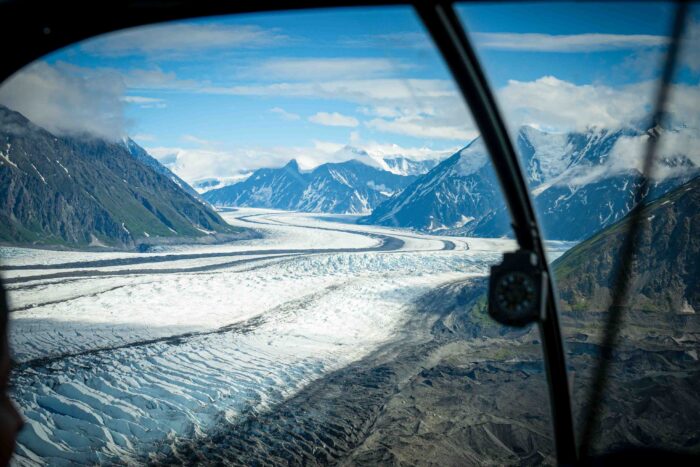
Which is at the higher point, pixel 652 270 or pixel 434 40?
pixel 652 270

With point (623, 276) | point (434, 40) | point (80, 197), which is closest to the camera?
point (434, 40)

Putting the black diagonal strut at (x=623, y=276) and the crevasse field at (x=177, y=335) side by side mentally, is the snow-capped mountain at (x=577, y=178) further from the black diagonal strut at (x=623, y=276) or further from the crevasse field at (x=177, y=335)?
the crevasse field at (x=177, y=335)

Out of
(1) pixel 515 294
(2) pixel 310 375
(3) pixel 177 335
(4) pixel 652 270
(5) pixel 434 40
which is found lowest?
(3) pixel 177 335

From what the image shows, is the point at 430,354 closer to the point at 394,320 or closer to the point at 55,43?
the point at 394,320

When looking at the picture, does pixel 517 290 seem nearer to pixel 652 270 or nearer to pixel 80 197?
pixel 652 270

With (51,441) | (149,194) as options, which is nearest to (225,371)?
(51,441)

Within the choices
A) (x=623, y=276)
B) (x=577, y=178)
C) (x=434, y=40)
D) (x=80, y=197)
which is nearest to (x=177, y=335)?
(x=577, y=178)

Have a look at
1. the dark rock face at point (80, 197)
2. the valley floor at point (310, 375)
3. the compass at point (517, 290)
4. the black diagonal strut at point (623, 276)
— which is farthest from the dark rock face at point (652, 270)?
the dark rock face at point (80, 197)
